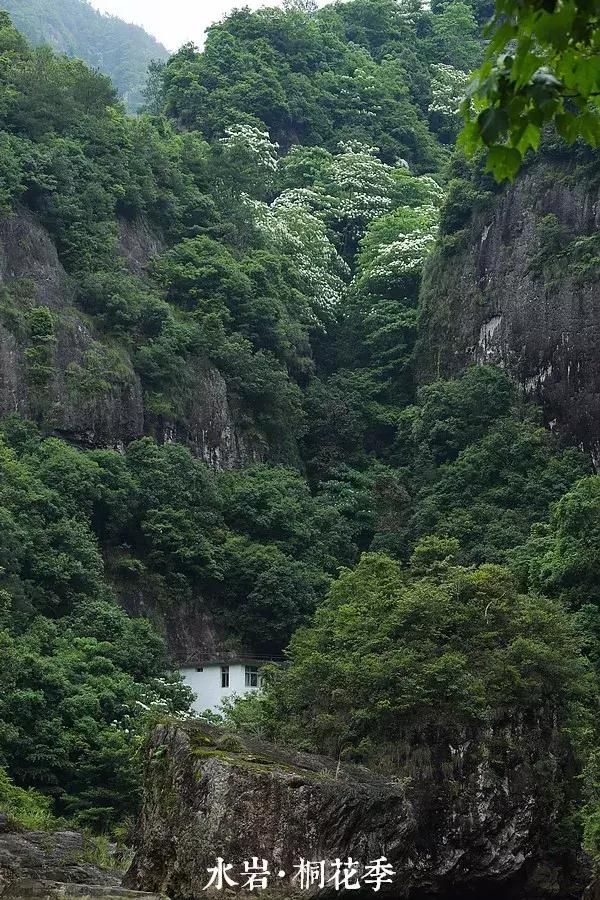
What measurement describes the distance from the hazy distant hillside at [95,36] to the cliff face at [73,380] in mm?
63006

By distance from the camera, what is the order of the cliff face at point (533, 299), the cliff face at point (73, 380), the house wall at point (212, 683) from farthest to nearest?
the cliff face at point (533, 299) < the cliff face at point (73, 380) < the house wall at point (212, 683)

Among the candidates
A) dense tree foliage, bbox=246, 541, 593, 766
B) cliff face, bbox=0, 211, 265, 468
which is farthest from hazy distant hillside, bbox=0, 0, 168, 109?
dense tree foliage, bbox=246, 541, 593, 766

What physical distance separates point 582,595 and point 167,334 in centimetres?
1495

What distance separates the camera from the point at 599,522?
2855 centimetres

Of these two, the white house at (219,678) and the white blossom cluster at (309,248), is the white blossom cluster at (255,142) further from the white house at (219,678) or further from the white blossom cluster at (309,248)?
the white house at (219,678)

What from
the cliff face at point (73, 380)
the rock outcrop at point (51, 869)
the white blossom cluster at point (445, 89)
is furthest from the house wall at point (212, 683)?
the white blossom cluster at point (445, 89)

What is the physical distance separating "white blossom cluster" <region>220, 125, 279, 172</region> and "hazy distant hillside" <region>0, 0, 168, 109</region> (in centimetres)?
4631

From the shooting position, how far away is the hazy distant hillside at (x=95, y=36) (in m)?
102

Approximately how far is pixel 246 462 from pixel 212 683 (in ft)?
27.0

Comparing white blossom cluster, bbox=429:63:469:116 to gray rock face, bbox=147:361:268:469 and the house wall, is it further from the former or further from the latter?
the house wall

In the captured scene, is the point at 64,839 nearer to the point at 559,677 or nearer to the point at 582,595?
the point at 559,677

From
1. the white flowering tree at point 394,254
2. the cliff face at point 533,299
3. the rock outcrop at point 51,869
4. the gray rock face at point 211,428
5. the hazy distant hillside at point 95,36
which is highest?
the hazy distant hillside at point 95,36

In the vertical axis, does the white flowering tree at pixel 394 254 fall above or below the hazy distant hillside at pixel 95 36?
below

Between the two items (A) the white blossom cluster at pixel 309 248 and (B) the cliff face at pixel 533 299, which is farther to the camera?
(A) the white blossom cluster at pixel 309 248
